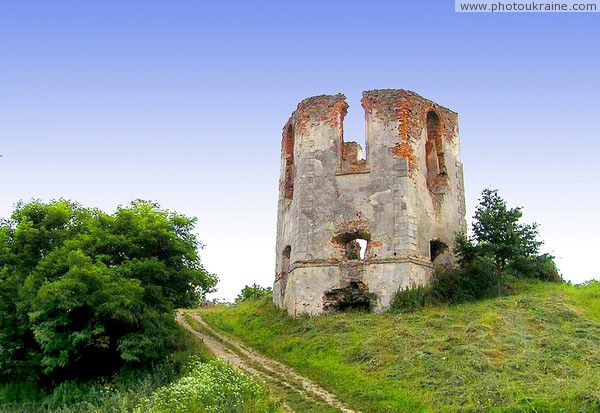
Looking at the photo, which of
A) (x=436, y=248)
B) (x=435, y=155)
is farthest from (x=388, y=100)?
(x=436, y=248)

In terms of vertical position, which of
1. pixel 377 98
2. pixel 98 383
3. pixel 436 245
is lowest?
pixel 98 383

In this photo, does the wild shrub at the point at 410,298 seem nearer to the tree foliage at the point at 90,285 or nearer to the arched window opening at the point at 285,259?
the arched window opening at the point at 285,259

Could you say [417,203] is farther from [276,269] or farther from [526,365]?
[526,365]

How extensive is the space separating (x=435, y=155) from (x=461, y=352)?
→ 944 cm

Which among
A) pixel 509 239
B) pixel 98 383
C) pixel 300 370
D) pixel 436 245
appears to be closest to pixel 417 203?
pixel 436 245

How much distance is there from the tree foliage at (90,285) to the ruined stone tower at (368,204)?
14.1 feet

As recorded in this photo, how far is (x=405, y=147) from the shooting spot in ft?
64.0

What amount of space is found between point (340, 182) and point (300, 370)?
7166mm

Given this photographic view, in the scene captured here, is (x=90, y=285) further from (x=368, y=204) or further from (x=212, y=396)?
(x=368, y=204)

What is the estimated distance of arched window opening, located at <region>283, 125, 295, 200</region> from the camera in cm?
2158

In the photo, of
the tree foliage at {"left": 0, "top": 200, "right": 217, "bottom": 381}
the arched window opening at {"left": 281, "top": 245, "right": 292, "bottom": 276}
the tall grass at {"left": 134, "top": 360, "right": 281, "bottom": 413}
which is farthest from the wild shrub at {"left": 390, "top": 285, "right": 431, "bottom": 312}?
the tall grass at {"left": 134, "top": 360, "right": 281, "bottom": 413}

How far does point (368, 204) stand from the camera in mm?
19203

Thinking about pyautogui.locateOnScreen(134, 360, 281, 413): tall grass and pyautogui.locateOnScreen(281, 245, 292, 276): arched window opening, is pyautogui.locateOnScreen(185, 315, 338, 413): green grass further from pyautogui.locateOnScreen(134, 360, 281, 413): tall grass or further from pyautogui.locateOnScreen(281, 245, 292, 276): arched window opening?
pyautogui.locateOnScreen(281, 245, 292, 276): arched window opening

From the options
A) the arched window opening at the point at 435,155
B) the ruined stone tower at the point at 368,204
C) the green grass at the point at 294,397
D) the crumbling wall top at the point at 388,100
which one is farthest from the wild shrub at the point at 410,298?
the crumbling wall top at the point at 388,100
